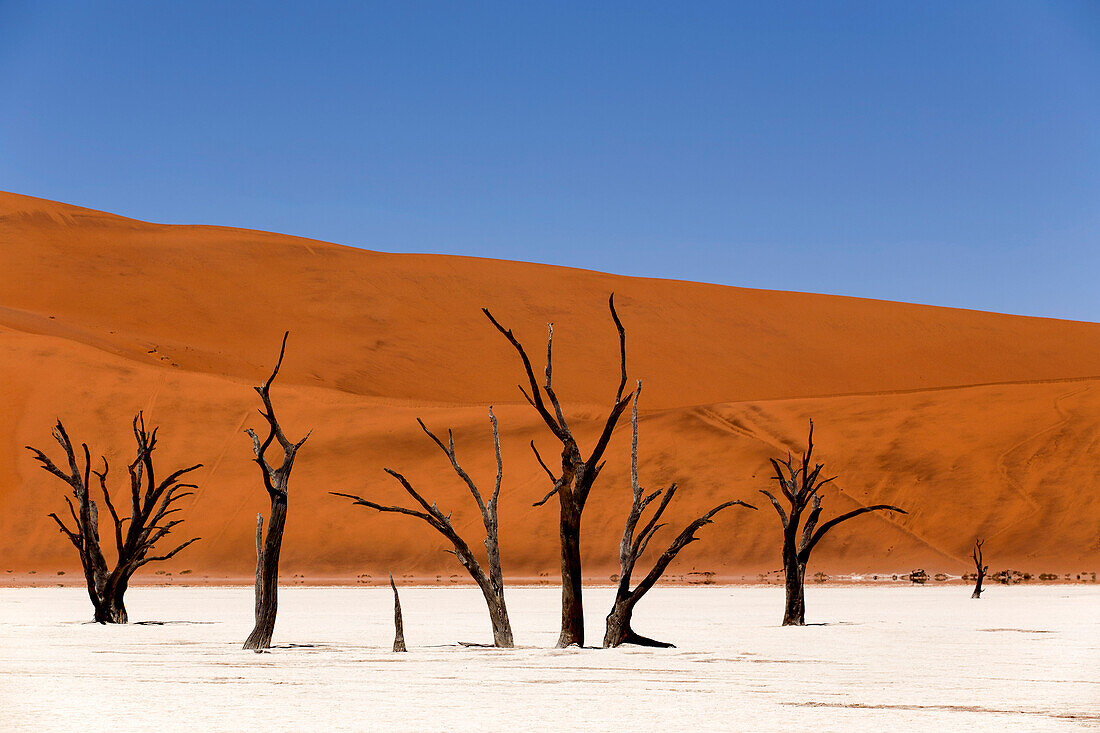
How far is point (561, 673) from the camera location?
545 inches

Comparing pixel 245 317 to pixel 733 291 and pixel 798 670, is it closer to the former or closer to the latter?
pixel 733 291

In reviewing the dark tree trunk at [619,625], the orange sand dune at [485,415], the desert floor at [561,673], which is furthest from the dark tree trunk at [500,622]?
the orange sand dune at [485,415]

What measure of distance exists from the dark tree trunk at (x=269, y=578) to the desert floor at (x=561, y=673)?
1.09 ft

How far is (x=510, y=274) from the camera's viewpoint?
96.8 meters

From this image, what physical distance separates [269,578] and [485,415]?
1505 inches

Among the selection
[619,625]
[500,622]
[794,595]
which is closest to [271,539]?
[500,622]

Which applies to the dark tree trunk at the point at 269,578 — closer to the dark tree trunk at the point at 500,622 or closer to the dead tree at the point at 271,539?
the dead tree at the point at 271,539

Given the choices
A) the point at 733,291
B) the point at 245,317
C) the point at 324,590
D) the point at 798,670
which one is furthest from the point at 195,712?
the point at 733,291

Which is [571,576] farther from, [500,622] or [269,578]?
[269,578]

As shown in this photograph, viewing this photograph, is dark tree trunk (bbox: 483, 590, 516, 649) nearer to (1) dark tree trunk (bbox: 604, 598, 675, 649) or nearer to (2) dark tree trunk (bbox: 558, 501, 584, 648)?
(2) dark tree trunk (bbox: 558, 501, 584, 648)

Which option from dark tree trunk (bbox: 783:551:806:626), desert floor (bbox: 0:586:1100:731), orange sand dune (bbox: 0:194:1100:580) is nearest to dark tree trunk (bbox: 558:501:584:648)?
desert floor (bbox: 0:586:1100:731)

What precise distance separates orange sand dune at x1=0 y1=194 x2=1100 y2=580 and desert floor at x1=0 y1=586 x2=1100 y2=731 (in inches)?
738

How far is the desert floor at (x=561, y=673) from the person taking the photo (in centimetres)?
1024

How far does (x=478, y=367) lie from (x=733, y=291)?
28536 millimetres
